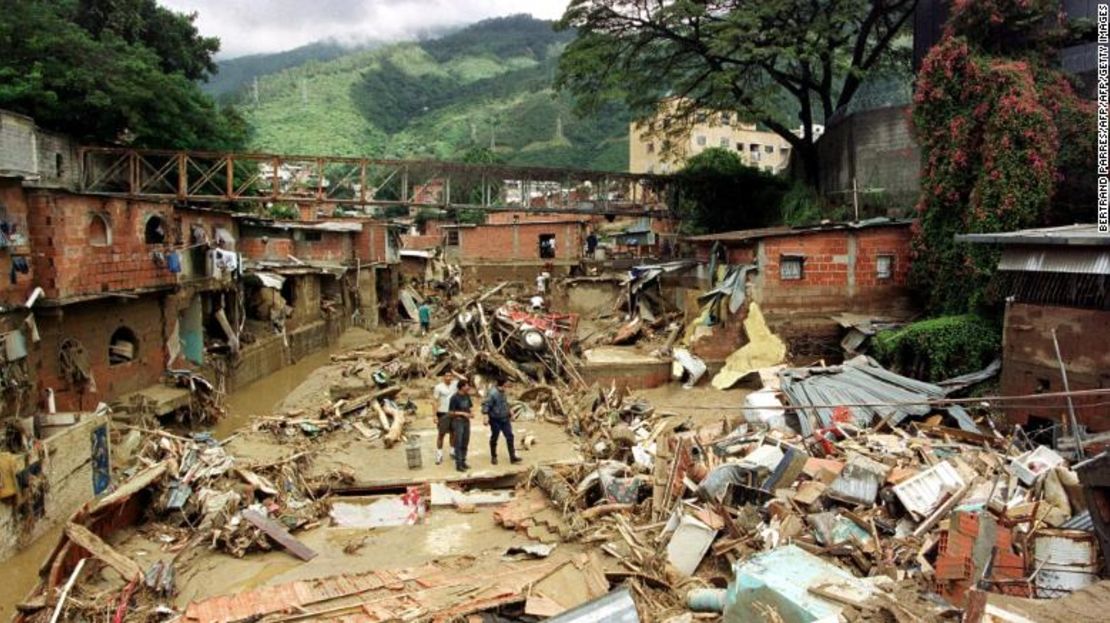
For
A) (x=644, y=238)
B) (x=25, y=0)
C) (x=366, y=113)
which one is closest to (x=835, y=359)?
(x=644, y=238)

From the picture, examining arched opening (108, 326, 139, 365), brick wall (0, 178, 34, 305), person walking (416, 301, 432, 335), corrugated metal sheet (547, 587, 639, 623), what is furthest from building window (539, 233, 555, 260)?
corrugated metal sheet (547, 587, 639, 623)

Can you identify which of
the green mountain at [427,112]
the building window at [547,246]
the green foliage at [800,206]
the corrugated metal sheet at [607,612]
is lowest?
the corrugated metal sheet at [607,612]

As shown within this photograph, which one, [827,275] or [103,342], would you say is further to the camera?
[827,275]

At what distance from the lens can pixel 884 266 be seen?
19469mm

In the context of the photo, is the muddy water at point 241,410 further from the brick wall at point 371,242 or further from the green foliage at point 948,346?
the green foliage at point 948,346

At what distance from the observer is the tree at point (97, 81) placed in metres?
27.0

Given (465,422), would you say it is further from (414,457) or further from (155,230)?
(155,230)

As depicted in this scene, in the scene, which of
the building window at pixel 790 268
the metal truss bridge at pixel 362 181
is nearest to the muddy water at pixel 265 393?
the metal truss bridge at pixel 362 181

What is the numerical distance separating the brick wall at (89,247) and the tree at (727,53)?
15.6 metres

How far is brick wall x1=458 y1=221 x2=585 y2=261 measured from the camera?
39.8 metres

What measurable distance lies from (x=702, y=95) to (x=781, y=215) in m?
5.54

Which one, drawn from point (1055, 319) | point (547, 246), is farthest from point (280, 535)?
point (547, 246)

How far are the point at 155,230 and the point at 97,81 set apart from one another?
12913 millimetres

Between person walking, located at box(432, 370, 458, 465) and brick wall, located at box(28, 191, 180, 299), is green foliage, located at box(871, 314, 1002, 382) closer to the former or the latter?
person walking, located at box(432, 370, 458, 465)
